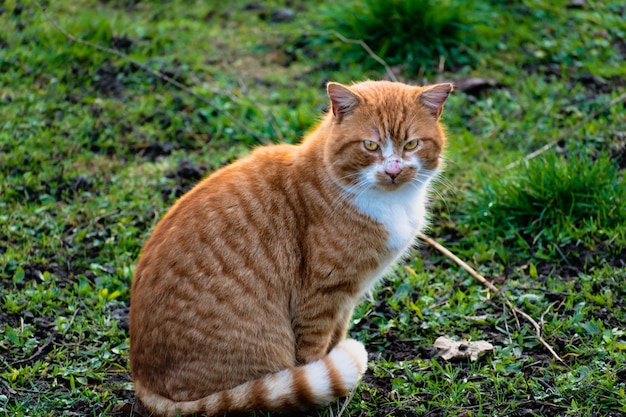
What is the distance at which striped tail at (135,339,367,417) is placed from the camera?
10.4ft

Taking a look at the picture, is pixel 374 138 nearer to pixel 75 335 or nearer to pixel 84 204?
pixel 75 335

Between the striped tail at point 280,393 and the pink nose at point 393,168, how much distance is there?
78 centimetres

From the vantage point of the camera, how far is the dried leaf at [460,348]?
3.66 meters

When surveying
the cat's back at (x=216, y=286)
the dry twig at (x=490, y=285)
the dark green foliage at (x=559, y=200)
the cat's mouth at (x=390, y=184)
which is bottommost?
the dry twig at (x=490, y=285)

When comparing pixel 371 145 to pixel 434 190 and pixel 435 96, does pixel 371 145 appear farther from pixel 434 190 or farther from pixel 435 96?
pixel 434 190

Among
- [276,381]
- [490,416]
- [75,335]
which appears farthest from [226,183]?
[490,416]

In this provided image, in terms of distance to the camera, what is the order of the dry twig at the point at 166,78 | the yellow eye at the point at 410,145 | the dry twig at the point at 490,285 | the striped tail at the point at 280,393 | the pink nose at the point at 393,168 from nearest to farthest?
the striped tail at the point at 280,393, the pink nose at the point at 393,168, the yellow eye at the point at 410,145, the dry twig at the point at 490,285, the dry twig at the point at 166,78

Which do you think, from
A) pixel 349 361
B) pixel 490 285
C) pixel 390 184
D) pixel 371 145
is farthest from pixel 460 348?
pixel 371 145

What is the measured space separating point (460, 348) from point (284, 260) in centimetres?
97

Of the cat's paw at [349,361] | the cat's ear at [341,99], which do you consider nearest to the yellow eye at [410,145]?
the cat's ear at [341,99]

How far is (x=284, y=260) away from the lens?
133 inches

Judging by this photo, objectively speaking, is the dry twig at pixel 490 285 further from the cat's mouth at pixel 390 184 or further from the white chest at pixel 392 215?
the cat's mouth at pixel 390 184

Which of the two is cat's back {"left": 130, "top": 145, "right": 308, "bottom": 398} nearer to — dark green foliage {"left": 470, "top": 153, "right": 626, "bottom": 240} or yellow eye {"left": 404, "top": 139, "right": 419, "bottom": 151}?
yellow eye {"left": 404, "top": 139, "right": 419, "bottom": 151}

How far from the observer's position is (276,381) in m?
3.22
